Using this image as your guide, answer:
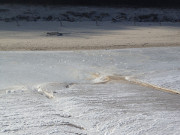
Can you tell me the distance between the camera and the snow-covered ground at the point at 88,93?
538 centimetres

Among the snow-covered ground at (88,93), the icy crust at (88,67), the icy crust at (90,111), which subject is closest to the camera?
the icy crust at (90,111)

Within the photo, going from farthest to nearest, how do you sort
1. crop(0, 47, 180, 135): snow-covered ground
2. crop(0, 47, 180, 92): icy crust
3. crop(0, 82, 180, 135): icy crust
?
crop(0, 47, 180, 92): icy crust < crop(0, 47, 180, 135): snow-covered ground < crop(0, 82, 180, 135): icy crust

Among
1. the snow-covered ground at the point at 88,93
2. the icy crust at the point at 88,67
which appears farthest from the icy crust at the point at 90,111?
the icy crust at the point at 88,67

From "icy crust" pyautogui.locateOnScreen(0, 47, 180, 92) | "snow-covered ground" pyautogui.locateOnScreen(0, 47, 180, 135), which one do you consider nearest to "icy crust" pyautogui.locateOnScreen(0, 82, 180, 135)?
"snow-covered ground" pyautogui.locateOnScreen(0, 47, 180, 135)

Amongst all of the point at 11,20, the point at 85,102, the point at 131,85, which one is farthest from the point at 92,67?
the point at 11,20

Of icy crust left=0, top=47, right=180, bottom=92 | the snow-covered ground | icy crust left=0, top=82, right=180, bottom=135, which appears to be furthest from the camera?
icy crust left=0, top=47, right=180, bottom=92

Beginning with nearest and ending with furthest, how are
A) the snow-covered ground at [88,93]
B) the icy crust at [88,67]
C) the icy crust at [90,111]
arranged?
the icy crust at [90,111] < the snow-covered ground at [88,93] < the icy crust at [88,67]

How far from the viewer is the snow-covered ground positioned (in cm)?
538

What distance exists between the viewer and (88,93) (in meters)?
6.97

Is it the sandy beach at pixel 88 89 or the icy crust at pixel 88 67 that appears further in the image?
the icy crust at pixel 88 67

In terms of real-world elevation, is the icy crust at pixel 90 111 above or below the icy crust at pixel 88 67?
above

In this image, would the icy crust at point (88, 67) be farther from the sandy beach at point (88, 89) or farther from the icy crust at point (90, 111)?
the icy crust at point (90, 111)

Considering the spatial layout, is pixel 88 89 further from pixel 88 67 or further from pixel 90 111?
pixel 88 67

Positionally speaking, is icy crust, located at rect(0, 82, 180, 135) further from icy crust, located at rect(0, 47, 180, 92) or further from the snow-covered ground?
icy crust, located at rect(0, 47, 180, 92)
